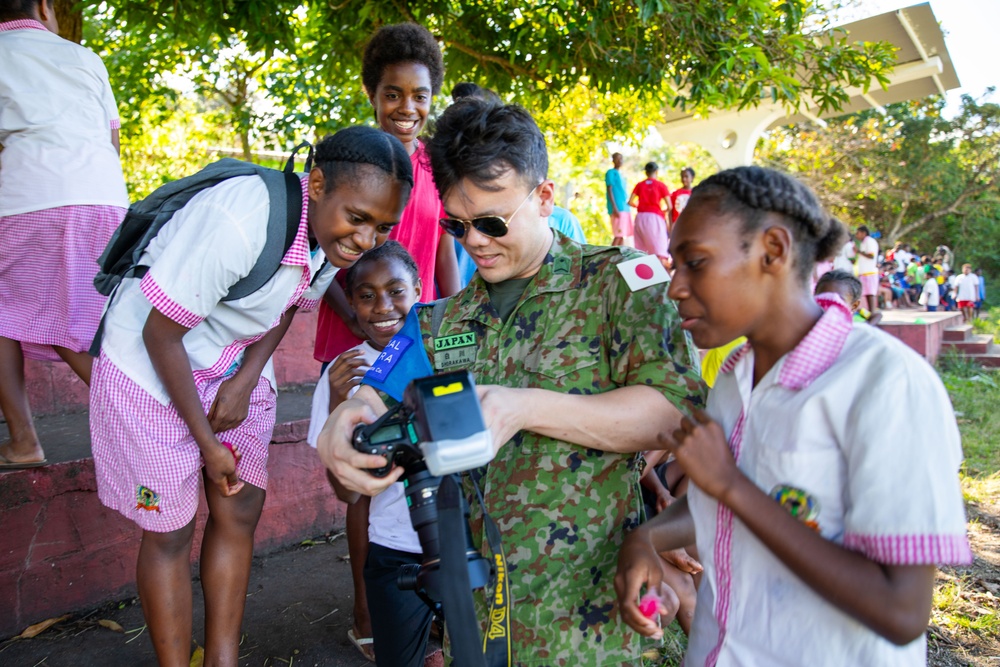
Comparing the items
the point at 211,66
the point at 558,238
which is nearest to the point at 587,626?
the point at 558,238

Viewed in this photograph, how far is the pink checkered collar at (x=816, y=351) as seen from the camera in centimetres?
138

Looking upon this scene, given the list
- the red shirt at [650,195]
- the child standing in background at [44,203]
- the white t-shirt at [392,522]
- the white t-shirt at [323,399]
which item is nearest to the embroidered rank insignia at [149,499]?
the white t-shirt at [392,522]

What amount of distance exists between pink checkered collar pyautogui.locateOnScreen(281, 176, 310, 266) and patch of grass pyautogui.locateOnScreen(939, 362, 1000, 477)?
18.5ft

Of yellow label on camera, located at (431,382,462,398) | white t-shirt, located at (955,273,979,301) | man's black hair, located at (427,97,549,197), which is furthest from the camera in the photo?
white t-shirt, located at (955,273,979,301)

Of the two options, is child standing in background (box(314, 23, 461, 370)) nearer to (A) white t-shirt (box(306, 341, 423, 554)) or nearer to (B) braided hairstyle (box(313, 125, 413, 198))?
(A) white t-shirt (box(306, 341, 423, 554))

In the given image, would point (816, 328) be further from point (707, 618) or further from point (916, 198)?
point (916, 198)

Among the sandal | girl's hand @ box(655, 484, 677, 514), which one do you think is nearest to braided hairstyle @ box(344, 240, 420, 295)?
girl's hand @ box(655, 484, 677, 514)

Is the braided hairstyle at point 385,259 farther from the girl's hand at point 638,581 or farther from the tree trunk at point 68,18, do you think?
the tree trunk at point 68,18

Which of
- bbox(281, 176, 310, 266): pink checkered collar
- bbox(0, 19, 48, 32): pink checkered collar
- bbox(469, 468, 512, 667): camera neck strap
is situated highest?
bbox(0, 19, 48, 32): pink checkered collar

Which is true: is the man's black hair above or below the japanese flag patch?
above

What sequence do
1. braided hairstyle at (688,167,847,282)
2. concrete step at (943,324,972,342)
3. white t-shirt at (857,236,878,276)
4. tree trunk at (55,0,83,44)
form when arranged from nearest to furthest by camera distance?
braided hairstyle at (688,167,847,282)
tree trunk at (55,0,83,44)
white t-shirt at (857,236,878,276)
concrete step at (943,324,972,342)

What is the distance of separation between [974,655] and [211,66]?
26.0 ft

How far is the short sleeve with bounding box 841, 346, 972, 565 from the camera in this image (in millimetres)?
1176

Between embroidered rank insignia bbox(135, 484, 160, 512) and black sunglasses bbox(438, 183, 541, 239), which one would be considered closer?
black sunglasses bbox(438, 183, 541, 239)
